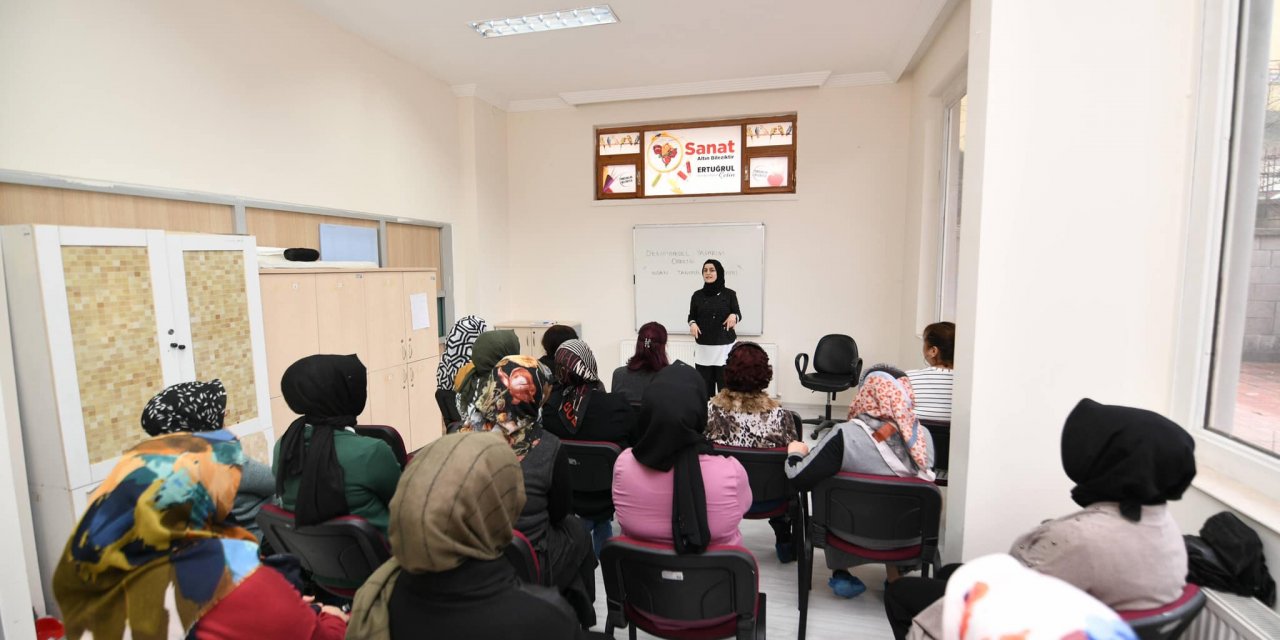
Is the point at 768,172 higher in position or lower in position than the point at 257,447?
higher

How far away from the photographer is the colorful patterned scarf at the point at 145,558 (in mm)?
1000

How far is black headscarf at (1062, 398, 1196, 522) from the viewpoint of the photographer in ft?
3.55

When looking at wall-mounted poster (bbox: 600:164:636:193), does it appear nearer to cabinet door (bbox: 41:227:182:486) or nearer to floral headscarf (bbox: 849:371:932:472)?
cabinet door (bbox: 41:227:182:486)

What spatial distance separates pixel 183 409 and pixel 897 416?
2.45 m

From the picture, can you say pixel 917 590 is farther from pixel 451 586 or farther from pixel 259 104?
pixel 259 104

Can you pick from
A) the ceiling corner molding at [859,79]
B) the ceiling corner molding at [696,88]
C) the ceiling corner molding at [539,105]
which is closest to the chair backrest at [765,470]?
the ceiling corner molding at [696,88]

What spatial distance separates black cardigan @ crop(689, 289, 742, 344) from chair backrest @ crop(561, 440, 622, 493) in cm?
276

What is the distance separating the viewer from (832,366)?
16.4 feet

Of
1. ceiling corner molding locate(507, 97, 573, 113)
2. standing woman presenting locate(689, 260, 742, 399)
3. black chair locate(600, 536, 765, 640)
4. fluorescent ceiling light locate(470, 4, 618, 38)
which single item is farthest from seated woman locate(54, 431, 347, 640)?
ceiling corner molding locate(507, 97, 573, 113)

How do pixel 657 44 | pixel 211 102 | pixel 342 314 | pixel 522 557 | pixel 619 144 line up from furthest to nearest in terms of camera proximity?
pixel 619 144
pixel 657 44
pixel 342 314
pixel 211 102
pixel 522 557

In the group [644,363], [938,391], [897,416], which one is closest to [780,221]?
[644,363]

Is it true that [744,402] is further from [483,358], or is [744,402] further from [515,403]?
[483,358]

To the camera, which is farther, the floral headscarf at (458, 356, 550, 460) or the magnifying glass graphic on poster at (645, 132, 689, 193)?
the magnifying glass graphic on poster at (645, 132, 689, 193)

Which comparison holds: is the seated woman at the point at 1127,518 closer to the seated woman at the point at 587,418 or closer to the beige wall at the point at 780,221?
the seated woman at the point at 587,418
